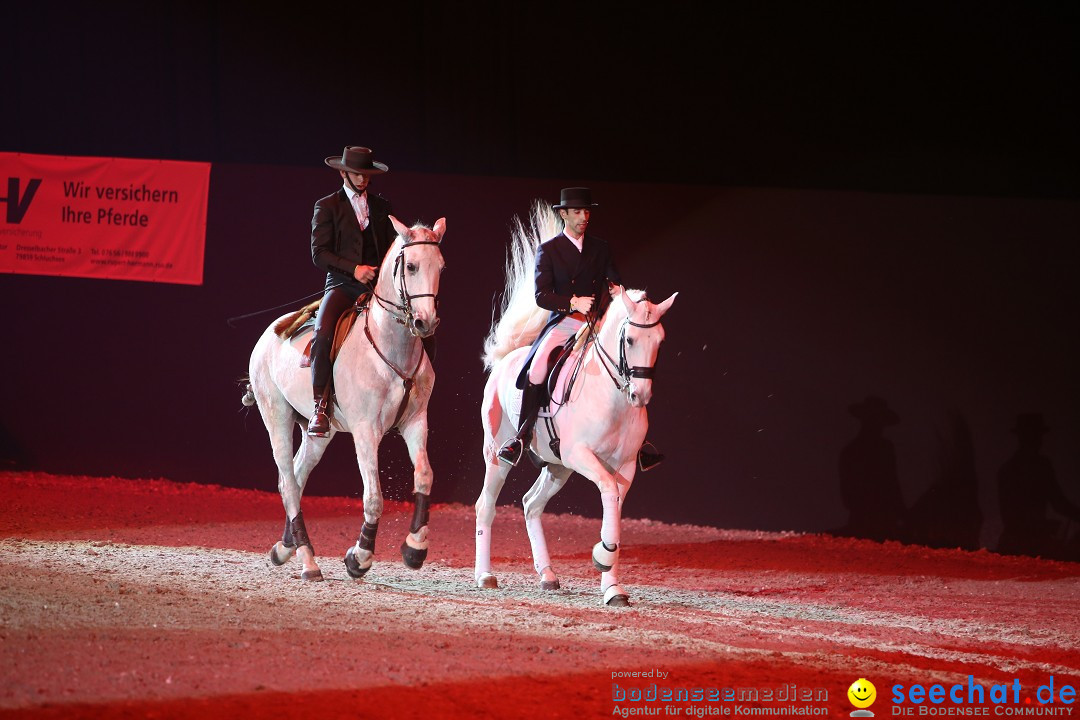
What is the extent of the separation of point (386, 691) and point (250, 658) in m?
0.73

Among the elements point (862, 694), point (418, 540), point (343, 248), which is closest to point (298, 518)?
point (418, 540)

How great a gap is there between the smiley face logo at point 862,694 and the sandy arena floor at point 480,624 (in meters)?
0.06

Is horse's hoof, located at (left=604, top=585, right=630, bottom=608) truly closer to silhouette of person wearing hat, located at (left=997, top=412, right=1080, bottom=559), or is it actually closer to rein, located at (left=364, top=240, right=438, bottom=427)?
rein, located at (left=364, top=240, right=438, bottom=427)

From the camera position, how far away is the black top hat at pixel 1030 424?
31.4ft

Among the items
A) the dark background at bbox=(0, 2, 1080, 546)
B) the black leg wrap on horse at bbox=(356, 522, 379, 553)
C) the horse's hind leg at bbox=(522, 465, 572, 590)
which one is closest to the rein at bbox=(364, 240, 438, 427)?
the black leg wrap on horse at bbox=(356, 522, 379, 553)

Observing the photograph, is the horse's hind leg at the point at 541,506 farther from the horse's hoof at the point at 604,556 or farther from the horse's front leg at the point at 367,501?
the horse's front leg at the point at 367,501

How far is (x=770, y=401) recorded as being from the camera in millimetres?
10312

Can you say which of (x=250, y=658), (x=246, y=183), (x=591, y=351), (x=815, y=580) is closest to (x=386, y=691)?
(x=250, y=658)

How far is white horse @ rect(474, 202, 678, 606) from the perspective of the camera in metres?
6.60

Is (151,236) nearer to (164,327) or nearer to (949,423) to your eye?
(164,327)

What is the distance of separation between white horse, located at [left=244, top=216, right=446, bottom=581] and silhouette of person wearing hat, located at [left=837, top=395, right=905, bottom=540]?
4.43 metres

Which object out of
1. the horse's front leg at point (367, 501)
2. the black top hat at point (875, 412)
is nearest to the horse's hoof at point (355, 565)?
the horse's front leg at point (367, 501)

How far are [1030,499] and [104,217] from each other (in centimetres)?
892

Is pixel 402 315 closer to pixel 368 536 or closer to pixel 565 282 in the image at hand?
pixel 565 282
